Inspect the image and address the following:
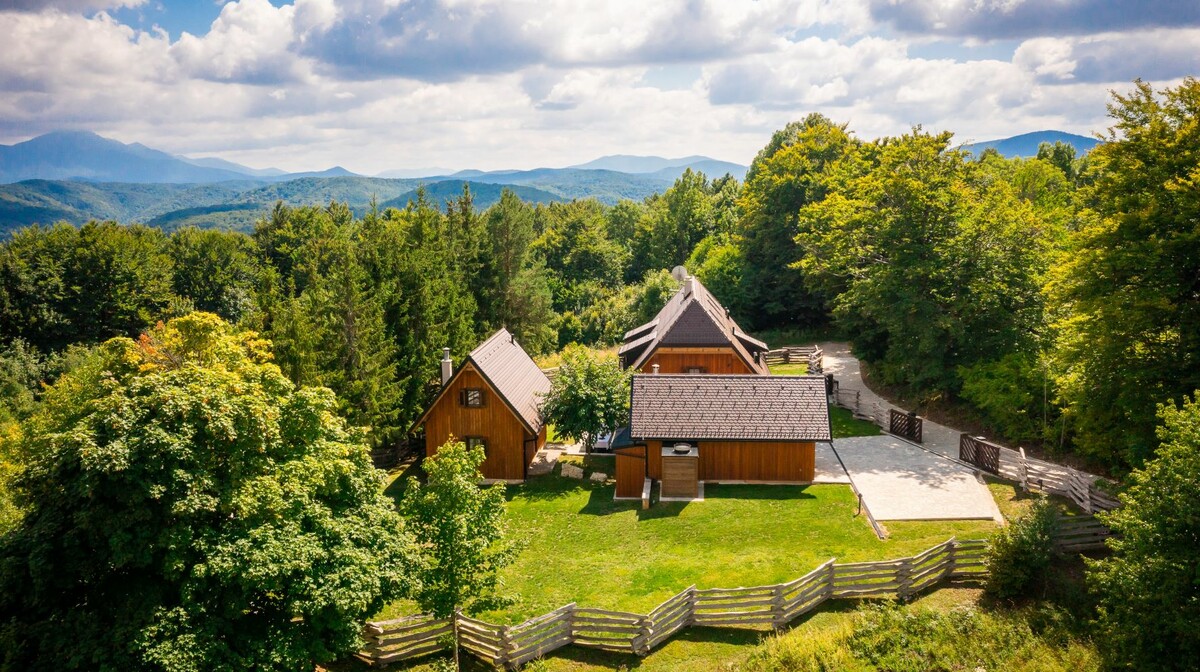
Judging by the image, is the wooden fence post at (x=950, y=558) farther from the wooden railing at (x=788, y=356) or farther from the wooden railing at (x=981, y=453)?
the wooden railing at (x=788, y=356)

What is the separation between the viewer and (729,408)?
85.6ft

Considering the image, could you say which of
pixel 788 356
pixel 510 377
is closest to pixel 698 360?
pixel 510 377

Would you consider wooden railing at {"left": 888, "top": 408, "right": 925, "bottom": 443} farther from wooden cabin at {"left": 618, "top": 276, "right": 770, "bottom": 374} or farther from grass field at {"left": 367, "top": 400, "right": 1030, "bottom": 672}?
wooden cabin at {"left": 618, "top": 276, "right": 770, "bottom": 374}

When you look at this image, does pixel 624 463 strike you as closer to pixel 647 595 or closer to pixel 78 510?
pixel 647 595

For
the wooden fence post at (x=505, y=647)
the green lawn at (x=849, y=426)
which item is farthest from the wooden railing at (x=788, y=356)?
the wooden fence post at (x=505, y=647)

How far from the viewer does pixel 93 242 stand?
59156 mm

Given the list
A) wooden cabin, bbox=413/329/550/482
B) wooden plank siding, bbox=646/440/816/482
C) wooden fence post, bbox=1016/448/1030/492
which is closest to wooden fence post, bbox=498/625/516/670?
wooden plank siding, bbox=646/440/816/482

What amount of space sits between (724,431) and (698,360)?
28.2 feet

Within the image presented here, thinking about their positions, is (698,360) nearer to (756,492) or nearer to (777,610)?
(756,492)

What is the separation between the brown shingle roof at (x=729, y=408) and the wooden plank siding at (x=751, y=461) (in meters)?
0.65

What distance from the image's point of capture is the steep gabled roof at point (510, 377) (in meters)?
27.8

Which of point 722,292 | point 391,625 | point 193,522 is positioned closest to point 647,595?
point 391,625

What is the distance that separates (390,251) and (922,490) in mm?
25106

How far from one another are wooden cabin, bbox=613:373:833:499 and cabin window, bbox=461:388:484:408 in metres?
6.44
